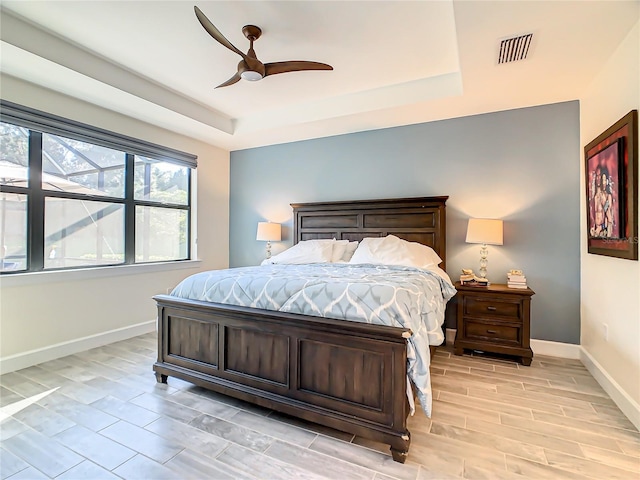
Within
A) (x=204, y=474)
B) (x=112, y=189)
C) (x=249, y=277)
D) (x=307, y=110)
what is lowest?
(x=204, y=474)

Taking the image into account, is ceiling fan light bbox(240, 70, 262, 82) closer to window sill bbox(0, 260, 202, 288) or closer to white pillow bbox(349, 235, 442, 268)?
white pillow bbox(349, 235, 442, 268)

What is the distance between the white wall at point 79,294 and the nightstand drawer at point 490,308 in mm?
3641

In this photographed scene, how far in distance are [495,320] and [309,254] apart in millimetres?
2028

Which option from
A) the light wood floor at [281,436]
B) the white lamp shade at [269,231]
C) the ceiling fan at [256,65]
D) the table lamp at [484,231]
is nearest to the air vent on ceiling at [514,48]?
the ceiling fan at [256,65]

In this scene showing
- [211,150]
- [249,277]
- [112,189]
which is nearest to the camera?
[249,277]

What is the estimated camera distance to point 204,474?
5.14 feet

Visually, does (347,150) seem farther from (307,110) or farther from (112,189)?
(112,189)

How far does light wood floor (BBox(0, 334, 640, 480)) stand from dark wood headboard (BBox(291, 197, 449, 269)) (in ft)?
5.29

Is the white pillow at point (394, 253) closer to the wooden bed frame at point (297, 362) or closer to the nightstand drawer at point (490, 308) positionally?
the nightstand drawer at point (490, 308)

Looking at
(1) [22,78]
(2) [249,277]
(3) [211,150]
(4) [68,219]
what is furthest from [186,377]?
(3) [211,150]

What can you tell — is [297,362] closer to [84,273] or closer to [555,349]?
[84,273]

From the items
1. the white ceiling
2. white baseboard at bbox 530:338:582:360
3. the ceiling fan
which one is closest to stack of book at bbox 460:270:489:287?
white baseboard at bbox 530:338:582:360

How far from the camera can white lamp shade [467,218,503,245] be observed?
317 centimetres

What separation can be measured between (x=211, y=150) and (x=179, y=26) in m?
2.53
